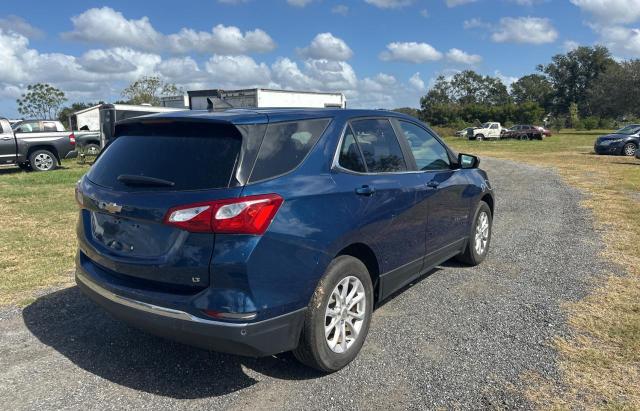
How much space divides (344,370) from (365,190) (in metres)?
1.26

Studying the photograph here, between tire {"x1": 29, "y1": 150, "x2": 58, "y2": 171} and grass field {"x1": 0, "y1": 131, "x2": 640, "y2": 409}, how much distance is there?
463cm

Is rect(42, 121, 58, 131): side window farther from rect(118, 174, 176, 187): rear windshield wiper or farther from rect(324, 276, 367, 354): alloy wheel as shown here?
rect(324, 276, 367, 354): alloy wheel

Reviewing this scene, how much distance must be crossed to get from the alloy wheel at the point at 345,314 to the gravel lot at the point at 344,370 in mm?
213

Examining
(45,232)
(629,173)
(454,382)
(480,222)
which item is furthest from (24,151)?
(629,173)

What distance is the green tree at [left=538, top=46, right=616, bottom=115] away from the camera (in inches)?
3526

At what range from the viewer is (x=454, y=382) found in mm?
3213

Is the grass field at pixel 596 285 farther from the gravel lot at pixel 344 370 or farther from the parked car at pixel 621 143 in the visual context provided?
the parked car at pixel 621 143

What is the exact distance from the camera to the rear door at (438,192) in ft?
14.3

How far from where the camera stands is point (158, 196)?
2.87m

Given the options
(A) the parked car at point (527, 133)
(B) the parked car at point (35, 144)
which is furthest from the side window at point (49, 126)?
(A) the parked car at point (527, 133)

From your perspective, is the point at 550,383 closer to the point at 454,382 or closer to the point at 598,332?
the point at 454,382

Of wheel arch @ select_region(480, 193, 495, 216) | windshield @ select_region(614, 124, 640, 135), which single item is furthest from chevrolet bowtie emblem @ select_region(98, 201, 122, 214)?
windshield @ select_region(614, 124, 640, 135)

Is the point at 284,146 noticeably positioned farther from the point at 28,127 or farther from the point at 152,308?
the point at 28,127

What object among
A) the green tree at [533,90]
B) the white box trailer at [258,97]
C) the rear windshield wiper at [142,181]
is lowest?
the rear windshield wiper at [142,181]
